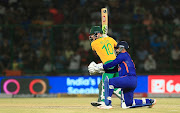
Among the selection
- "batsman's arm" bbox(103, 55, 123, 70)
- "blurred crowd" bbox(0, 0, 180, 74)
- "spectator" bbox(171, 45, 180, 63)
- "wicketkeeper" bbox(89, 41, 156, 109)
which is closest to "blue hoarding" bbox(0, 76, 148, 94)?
"blurred crowd" bbox(0, 0, 180, 74)

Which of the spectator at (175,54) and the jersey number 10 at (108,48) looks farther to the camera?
the spectator at (175,54)

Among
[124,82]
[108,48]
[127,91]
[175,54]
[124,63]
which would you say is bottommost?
[127,91]

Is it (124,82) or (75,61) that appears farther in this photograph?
(75,61)

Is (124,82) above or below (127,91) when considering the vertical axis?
above

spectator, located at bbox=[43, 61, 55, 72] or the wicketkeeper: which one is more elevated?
spectator, located at bbox=[43, 61, 55, 72]

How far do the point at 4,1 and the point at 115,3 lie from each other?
5.03m

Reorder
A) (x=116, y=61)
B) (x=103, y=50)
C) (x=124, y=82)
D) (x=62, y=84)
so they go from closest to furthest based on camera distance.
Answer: (x=124, y=82)
(x=116, y=61)
(x=103, y=50)
(x=62, y=84)

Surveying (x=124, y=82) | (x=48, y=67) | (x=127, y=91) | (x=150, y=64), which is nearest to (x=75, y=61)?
(x=48, y=67)

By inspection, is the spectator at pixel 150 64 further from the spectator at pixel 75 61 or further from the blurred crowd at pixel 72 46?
the spectator at pixel 75 61

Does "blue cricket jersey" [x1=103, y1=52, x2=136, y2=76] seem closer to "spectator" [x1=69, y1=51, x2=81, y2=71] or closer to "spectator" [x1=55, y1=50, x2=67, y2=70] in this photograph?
"spectator" [x1=69, y1=51, x2=81, y2=71]

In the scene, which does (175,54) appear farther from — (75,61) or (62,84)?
(62,84)

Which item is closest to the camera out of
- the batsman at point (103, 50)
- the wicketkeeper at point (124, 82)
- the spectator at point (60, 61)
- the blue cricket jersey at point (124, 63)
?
the wicketkeeper at point (124, 82)

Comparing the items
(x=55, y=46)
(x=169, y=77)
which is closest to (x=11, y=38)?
(x=55, y=46)

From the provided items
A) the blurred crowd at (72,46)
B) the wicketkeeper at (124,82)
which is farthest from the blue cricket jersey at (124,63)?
the blurred crowd at (72,46)
